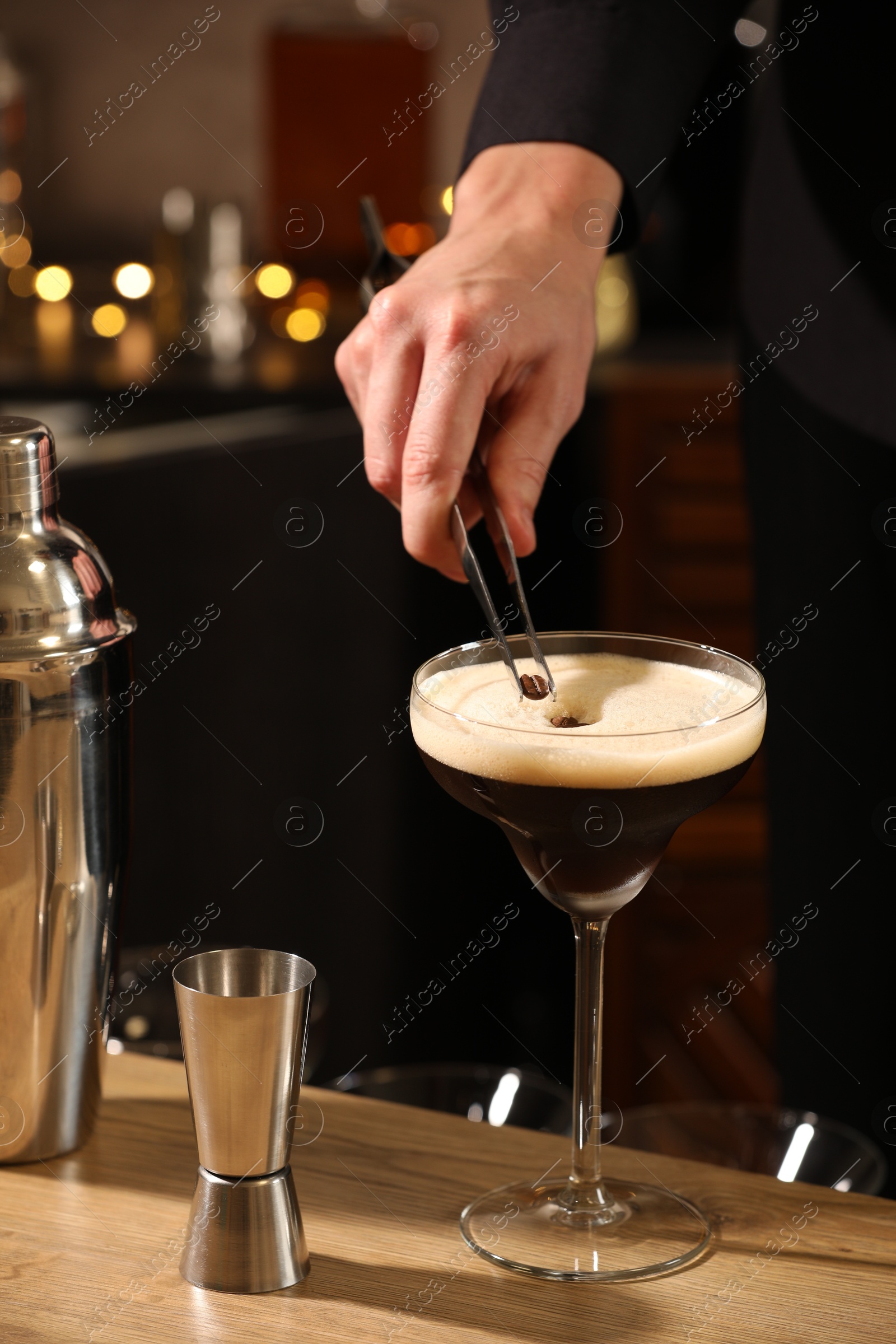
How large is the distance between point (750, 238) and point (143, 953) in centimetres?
97

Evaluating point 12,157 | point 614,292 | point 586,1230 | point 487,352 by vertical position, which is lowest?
point 586,1230

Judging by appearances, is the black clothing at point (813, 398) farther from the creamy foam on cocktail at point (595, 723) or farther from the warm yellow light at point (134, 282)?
the warm yellow light at point (134, 282)

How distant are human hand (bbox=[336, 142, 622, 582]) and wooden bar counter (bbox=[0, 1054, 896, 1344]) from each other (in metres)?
0.41

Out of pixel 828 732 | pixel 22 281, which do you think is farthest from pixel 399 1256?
pixel 22 281

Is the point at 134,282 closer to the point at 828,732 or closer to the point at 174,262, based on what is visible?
the point at 174,262

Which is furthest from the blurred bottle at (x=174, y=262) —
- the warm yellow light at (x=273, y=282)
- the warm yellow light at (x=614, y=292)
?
the warm yellow light at (x=614, y=292)

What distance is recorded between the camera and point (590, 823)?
0.81 m

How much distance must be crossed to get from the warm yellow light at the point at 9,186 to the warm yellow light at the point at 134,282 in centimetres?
32

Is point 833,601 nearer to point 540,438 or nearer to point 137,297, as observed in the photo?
point 540,438

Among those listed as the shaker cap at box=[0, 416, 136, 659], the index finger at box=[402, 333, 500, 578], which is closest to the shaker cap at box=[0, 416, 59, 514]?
the shaker cap at box=[0, 416, 136, 659]

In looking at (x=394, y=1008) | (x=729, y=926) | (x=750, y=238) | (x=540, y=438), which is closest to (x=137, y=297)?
(x=394, y=1008)

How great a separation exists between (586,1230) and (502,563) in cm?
45

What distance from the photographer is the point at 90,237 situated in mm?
3615

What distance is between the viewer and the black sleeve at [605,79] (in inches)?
48.2
